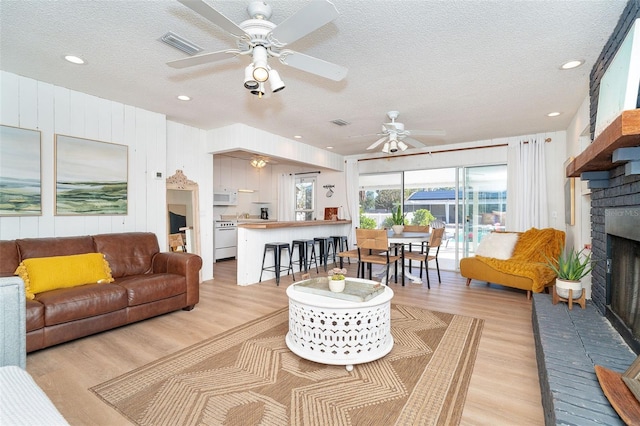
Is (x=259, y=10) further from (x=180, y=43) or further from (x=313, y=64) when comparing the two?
(x=180, y=43)

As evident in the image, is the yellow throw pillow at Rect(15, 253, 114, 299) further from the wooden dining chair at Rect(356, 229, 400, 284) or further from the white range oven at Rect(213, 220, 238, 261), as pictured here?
the white range oven at Rect(213, 220, 238, 261)

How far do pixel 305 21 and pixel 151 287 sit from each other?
9.36 feet

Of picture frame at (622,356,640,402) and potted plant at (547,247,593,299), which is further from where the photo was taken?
potted plant at (547,247,593,299)

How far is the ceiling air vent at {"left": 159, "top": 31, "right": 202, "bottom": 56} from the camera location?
7.59ft

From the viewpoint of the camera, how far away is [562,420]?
1.31 metres

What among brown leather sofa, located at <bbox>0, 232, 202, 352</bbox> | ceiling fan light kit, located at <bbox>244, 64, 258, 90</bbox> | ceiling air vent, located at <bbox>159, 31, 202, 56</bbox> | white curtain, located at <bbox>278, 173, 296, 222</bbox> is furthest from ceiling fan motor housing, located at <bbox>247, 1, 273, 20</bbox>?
white curtain, located at <bbox>278, 173, 296, 222</bbox>

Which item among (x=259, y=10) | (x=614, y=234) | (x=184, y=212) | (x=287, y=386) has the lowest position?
(x=287, y=386)

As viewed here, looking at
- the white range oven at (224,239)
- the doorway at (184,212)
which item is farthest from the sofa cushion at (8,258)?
the white range oven at (224,239)

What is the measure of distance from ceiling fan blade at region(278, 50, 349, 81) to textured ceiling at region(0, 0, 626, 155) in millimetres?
258

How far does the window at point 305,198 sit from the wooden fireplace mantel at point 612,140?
612 centimetres

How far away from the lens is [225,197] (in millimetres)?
7461

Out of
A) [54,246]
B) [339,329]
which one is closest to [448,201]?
[339,329]

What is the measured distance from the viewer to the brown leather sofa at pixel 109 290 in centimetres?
252

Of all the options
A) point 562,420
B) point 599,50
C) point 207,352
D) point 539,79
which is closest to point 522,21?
point 599,50
